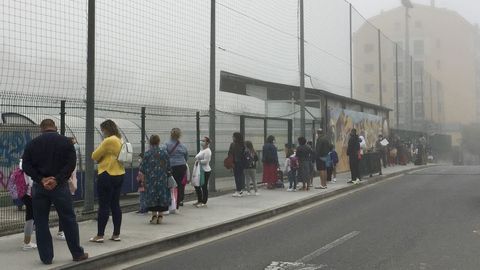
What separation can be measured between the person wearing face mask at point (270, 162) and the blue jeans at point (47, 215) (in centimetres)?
947

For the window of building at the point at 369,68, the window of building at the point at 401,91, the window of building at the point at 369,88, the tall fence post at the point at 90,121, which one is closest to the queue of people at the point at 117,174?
the tall fence post at the point at 90,121

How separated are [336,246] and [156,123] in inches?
303

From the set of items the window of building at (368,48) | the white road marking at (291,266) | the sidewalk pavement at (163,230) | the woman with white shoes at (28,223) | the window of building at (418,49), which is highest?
the window of building at (418,49)

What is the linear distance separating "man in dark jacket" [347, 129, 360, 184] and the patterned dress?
31.1ft

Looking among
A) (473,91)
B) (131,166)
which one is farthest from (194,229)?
(473,91)

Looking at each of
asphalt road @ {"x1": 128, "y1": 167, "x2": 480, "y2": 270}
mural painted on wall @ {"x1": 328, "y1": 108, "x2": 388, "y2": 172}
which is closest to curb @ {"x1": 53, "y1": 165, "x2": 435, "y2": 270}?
asphalt road @ {"x1": 128, "y1": 167, "x2": 480, "y2": 270}

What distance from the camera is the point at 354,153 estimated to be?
18.2 meters

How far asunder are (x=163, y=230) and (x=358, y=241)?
318 cm

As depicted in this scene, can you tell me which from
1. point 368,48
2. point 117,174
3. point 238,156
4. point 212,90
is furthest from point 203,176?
point 368,48

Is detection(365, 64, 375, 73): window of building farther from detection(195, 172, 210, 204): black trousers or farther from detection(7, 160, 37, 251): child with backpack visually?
detection(7, 160, 37, 251): child with backpack

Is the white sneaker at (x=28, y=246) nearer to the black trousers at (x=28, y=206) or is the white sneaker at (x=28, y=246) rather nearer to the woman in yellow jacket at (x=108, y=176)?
the black trousers at (x=28, y=206)

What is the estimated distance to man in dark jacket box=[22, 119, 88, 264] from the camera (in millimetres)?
6711

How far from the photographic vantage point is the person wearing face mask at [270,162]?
16.1 meters

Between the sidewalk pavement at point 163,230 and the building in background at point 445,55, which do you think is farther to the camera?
the building in background at point 445,55
